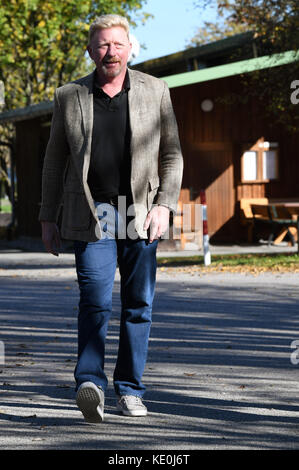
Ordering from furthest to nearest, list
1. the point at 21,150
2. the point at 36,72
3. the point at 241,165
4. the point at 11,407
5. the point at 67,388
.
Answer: the point at 36,72
the point at 21,150
the point at 241,165
the point at 67,388
the point at 11,407

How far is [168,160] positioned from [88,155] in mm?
527

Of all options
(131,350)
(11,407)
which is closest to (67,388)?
(11,407)

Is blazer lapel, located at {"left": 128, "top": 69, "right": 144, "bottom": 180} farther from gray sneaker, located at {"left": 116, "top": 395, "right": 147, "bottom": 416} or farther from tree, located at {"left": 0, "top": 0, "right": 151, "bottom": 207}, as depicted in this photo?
tree, located at {"left": 0, "top": 0, "right": 151, "bottom": 207}

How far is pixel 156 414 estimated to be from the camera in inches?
216

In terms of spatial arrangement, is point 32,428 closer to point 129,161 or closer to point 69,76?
point 129,161

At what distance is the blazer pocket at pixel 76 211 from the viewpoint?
17.3 feet

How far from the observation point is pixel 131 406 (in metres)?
5.39

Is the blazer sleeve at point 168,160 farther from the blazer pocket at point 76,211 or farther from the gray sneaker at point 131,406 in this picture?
the gray sneaker at point 131,406

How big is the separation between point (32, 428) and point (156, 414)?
28.4 inches

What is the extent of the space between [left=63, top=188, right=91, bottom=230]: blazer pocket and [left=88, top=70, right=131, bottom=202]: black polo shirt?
0.07m

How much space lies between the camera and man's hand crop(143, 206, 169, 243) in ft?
17.5

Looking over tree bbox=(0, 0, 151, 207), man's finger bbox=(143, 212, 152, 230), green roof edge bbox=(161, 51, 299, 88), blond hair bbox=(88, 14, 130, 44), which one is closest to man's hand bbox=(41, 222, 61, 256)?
man's finger bbox=(143, 212, 152, 230)

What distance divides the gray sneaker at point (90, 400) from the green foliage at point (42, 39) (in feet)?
83.8

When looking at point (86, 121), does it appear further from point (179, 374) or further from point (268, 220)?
point (268, 220)
